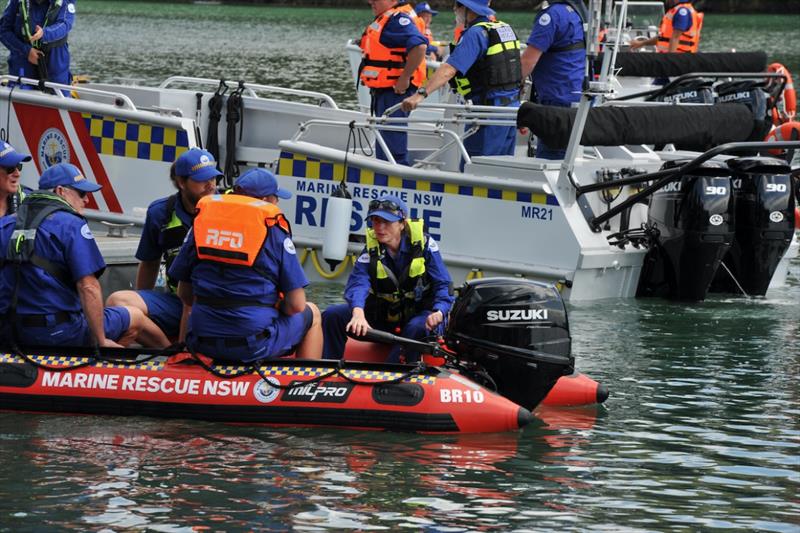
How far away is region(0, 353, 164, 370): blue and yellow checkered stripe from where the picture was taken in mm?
7391

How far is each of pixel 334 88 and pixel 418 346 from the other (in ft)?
60.1

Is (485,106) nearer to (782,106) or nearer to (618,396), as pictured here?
(618,396)

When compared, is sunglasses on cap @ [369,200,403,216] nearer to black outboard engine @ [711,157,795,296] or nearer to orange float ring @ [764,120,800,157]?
black outboard engine @ [711,157,795,296]

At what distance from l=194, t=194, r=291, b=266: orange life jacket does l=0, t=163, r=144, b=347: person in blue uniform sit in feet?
1.95

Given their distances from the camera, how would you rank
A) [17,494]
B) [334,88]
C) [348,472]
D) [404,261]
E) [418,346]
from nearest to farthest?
1. [17,494]
2. [348,472]
3. [418,346]
4. [404,261]
5. [334,88]

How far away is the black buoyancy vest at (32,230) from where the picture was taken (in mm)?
7246

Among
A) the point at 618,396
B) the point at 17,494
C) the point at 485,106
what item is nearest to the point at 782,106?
the point at 485,106

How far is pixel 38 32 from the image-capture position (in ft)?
40.1

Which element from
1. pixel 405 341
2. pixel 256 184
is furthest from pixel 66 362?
pixel 405 341

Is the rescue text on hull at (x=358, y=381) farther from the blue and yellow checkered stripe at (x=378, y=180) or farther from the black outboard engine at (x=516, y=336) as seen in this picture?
the blue and yellow checkered stripe at (x=378, y=180)

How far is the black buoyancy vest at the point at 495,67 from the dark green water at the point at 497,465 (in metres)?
2.23

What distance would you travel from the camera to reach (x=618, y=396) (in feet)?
26.1

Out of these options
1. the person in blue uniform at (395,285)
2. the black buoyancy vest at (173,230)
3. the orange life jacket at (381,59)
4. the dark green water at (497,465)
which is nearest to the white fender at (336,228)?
the orange life jacket at (381,59)

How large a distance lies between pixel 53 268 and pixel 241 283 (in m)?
0.93
